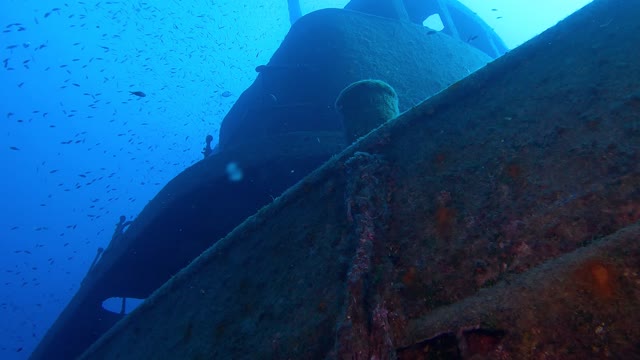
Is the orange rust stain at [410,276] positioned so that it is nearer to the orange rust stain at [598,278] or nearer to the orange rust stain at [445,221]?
the orange rust stain at [445,221]

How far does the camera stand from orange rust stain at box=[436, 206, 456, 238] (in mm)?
2037

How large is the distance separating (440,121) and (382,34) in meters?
7.56

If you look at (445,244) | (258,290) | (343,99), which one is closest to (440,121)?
(445,244)

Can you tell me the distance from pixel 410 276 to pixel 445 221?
0.38 metres

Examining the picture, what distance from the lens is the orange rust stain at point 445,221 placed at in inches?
80.2

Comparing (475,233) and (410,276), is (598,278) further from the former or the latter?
(410,276)

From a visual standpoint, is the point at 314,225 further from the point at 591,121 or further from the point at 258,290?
the point at 591,121

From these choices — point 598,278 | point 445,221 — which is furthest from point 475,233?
point 598,278

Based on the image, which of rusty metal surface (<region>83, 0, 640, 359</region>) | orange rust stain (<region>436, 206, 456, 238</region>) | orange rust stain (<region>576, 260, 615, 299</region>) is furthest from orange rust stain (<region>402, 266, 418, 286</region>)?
orange rust stain (<region>576, 260, 615, 299</region>)

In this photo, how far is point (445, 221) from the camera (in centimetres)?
208

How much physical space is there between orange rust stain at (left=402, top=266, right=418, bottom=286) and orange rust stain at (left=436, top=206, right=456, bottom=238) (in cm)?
26

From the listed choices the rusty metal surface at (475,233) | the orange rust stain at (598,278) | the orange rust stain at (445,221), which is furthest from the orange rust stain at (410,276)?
the orange rust stain at (598,278)

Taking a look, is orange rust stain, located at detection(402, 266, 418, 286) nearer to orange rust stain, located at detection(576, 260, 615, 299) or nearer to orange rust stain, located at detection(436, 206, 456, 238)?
orange rust stain, located at detection(436, 206, 456, 238)

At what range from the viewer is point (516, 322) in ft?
4.87
